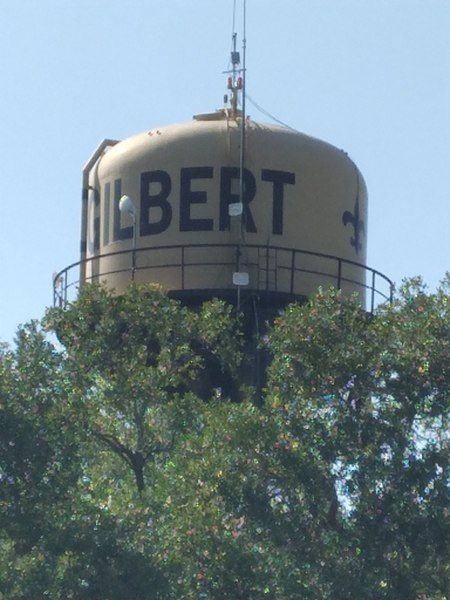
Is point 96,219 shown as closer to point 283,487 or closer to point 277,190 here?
point 277,190

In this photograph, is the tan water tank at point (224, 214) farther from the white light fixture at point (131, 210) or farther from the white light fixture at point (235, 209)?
the white light fixture at point (235, 209)

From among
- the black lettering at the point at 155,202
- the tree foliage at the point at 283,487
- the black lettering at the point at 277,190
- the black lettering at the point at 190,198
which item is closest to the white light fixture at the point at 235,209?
the black lettering at the point at 190,198

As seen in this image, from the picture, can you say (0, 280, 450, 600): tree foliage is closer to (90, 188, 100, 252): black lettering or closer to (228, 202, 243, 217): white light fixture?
(228, 202, 243, 217): white light fixture

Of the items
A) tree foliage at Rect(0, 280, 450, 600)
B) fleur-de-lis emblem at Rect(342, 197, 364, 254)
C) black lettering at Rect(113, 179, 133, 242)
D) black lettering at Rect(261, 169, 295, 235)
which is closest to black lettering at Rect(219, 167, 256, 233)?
black lettering at Rect(261, 169, 295, 235)

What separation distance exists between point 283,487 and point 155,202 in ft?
36.9

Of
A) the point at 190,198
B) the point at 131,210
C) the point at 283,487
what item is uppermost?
the point at 190,198


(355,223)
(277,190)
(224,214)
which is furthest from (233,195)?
(355,223)

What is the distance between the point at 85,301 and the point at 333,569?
1017cm

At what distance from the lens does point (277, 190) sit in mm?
33219

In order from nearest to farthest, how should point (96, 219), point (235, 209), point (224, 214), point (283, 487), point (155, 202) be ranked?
point (283, 487) < point (235, 209) < point (224, 214) < point (155, 202) < point (96, 219)

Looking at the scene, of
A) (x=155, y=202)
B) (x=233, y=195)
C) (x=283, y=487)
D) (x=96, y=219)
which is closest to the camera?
(x=283, y=487)

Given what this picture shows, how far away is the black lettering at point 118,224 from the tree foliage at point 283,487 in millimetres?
8531

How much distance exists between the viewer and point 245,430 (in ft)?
77.0

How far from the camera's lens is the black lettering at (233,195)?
32594 mm
